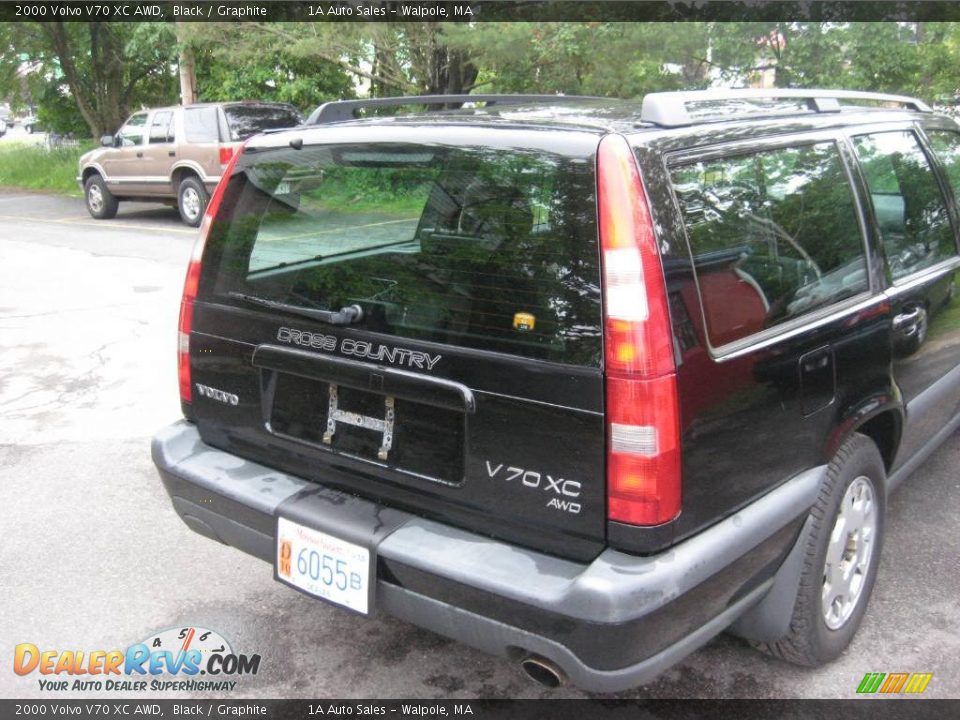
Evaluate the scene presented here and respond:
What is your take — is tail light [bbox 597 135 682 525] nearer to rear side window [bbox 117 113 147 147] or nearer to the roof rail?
the roof rail

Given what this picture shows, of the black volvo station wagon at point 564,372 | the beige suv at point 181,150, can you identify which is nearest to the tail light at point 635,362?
the black volvo station wagon at point 564,372

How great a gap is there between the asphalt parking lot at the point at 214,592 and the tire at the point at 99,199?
10.2m

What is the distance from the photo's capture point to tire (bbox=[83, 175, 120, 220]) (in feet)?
50.4

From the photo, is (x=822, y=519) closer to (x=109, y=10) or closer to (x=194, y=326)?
(x=194, y=326)

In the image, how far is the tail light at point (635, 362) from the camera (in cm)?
212

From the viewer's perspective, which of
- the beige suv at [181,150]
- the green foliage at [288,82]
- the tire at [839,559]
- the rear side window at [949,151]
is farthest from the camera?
the green foliage at [288,82]

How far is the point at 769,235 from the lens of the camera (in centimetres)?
257

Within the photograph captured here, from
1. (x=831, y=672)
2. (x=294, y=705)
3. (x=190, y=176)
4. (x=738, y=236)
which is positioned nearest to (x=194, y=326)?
(x=294, y=705)

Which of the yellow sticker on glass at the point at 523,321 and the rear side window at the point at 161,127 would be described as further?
the rear side window at the point at 161,127

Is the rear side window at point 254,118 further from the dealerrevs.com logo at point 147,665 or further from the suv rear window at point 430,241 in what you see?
the dealerrevs.com logo at point 147,665

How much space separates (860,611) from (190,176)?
12.6 meters

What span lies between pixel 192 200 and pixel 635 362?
12.7 metres

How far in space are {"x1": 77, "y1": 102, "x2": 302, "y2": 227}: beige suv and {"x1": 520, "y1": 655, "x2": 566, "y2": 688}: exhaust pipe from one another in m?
11.4

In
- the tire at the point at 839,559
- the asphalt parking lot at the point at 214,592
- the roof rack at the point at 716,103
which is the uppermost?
the roof rack at the point at 716,103
